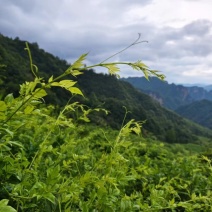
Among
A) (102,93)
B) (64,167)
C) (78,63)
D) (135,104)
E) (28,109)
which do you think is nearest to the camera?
(78,63)

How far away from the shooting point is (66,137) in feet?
9.00

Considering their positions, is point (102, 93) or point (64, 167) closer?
point (64, 167)

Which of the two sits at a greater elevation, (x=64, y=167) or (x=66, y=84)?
(x=66, y=84)

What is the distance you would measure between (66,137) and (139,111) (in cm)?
11542

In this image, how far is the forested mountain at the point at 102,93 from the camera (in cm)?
8159

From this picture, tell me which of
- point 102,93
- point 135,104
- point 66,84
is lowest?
point 135,104

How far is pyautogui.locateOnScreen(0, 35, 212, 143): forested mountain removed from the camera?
81.6 meters

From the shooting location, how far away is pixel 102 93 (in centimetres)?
14350

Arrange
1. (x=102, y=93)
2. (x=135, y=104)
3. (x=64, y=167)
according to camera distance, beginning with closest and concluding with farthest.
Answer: (x=64, y=167) < (x=102, y=93) < (x=135, y=104)

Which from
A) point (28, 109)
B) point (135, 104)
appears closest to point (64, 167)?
point (28, 109)

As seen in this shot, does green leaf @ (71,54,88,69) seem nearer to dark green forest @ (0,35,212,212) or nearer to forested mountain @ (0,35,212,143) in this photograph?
dark green forest @ (0,35,212,212)

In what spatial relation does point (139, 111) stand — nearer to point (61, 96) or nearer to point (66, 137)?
point (61, 96)

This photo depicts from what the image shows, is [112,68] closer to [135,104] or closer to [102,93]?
[102,93]

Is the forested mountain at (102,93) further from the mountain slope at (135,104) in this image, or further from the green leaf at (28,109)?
the green leaf at (28,109)
